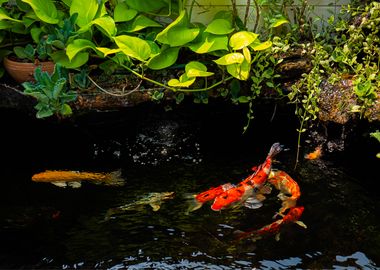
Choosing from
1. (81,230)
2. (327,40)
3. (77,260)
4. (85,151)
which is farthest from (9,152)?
(327,40)

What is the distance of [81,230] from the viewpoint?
9.59ft

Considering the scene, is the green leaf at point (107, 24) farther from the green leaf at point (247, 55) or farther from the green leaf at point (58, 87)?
the green leaf at point (247, 55)

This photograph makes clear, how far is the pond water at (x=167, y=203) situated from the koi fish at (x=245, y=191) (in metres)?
0.05

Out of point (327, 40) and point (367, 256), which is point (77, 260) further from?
point (327, 40)

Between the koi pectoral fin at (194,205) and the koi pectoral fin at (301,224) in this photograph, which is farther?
the koi pectoral fin at (194,205)

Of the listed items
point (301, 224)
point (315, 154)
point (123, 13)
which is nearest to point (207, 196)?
point (301, 224)

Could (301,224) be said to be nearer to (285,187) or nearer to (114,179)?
(285,187)

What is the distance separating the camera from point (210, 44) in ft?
11.6

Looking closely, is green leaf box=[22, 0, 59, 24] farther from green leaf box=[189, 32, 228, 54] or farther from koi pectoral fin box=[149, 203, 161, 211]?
koi pectoral fin box=[149, 203, 161, 211]

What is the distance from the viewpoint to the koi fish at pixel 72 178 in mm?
3385

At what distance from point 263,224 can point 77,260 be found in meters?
0.99

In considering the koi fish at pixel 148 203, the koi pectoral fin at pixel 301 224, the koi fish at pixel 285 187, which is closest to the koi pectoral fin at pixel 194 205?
the koi fish at pixel 148 203

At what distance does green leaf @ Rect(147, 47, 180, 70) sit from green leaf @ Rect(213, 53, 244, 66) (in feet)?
1.02

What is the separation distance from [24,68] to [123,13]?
774mm
